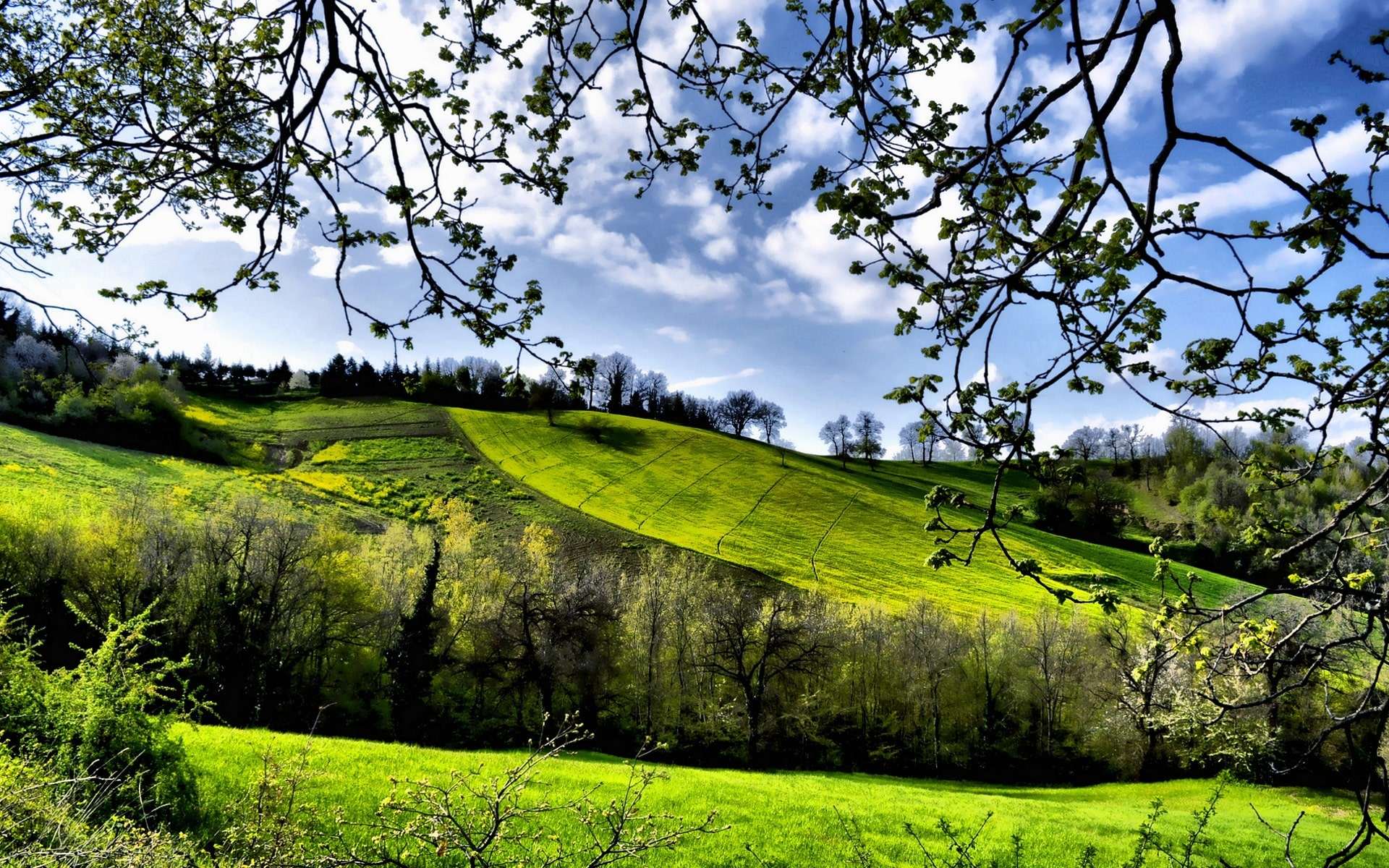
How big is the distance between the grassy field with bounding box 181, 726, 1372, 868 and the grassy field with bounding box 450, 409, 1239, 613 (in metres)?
26.3

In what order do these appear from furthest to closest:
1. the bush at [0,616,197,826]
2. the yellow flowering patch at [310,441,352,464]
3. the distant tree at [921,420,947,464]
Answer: the yellow flowering patch at [310,441,352,464] → the bush at [0,616,197,826] → the distant tree at [921,420,947,464]

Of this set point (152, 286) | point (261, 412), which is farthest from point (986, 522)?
point (261, 412)

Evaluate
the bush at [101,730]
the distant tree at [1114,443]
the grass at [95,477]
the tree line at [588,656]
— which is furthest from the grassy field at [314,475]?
the distant tree at [1114,443]

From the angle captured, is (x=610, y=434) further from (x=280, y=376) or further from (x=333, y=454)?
(x=280, y=376)

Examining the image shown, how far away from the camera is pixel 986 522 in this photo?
3074mm

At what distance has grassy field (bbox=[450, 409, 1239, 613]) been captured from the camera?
58.4 metres

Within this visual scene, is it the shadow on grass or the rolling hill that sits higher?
the shadow on grass

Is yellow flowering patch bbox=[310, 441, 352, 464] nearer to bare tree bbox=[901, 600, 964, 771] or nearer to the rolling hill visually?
the rolling hill

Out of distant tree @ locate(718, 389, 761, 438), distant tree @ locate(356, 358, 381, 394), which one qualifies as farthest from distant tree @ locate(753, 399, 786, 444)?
distant tree @ locate(356, 358, 381, 394)

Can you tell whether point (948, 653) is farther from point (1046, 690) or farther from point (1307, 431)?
point (1307, 431)

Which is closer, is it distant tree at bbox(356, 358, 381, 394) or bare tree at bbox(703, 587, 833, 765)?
bare tree at bbox(703, 587, 833, 765)

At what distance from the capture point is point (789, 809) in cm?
1805

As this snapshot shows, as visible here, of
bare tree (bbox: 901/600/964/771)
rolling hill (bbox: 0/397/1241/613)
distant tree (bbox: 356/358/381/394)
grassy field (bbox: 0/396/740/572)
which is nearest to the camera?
bare tree (bbox: 901/600/964/771)

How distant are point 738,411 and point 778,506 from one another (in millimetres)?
43002
